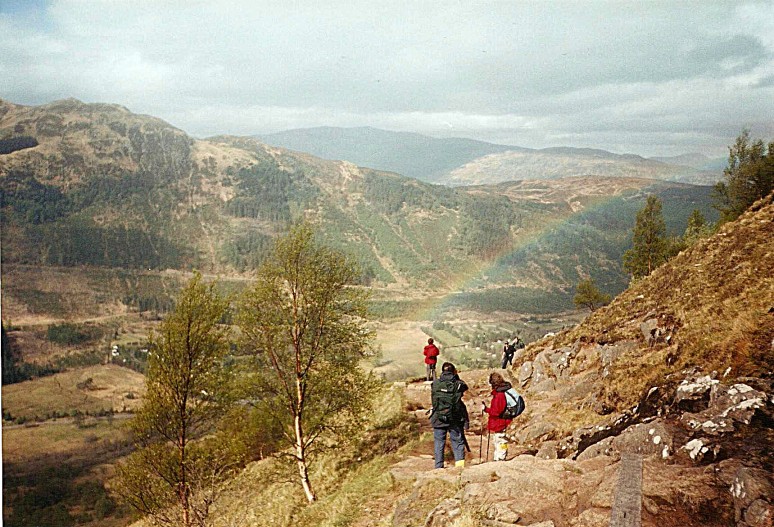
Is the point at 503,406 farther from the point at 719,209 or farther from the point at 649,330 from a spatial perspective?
the point at 719,209

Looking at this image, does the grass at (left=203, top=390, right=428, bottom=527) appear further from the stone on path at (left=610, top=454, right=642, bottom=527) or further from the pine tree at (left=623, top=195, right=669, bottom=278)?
the pine tree at (left=623, top=195, right=669, bottom=278)

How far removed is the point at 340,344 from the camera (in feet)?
61.5

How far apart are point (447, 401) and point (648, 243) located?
50863mm

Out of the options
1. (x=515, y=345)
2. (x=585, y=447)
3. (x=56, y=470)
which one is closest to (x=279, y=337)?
(x=585, y=447)

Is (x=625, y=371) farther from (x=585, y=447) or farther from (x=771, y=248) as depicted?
(x=771, y=248)

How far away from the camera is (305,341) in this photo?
18234mm

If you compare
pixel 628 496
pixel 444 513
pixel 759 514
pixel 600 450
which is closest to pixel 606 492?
pixel 628 496

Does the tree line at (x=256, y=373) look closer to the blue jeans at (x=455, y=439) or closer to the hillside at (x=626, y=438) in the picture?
the hillside at (x=626, y=438)

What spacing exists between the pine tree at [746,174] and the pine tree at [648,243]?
21.3 ft

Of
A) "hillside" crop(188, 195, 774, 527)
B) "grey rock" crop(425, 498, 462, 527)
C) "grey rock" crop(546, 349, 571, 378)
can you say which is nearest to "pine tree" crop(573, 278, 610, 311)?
"hillside" crop(188, 195, 774, 527)

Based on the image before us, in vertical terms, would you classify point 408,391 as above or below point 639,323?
below

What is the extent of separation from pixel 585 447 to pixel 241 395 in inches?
475

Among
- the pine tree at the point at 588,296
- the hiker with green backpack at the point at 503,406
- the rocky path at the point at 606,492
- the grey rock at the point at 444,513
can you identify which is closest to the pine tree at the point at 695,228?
the pine tree at the point at 588,296

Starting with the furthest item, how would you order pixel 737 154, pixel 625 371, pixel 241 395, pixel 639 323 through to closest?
pixel 737 154
pixel 639 323
pixel 241 395
pixel 625 371
